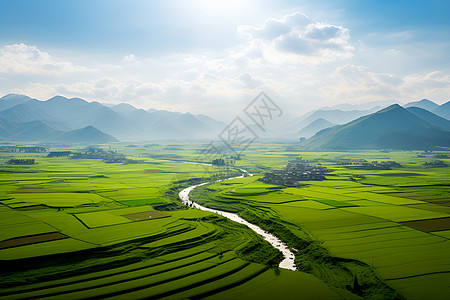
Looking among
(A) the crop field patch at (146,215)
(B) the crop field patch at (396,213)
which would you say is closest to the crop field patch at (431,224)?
(B) the crop field patch at (396,213)

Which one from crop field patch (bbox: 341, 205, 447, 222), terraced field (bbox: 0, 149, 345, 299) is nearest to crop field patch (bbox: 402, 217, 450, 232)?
crop field patch (bbox: 341, 205, 447, 222)

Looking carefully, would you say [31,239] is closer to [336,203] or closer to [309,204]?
[309,204]

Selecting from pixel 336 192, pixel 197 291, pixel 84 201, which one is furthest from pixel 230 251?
pixel 336 192

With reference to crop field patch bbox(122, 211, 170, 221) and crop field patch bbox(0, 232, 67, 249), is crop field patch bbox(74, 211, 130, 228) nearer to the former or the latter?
crop field patch bbox(122, 211, 170, 221)

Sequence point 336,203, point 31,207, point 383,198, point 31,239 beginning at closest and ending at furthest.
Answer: point 31,239
point 31,207
point 336,203
point 383,198

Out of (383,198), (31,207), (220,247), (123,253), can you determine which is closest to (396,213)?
(383,198)

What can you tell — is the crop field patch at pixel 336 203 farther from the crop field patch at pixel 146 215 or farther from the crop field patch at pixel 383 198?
the crop field patch at pixel 146 215
